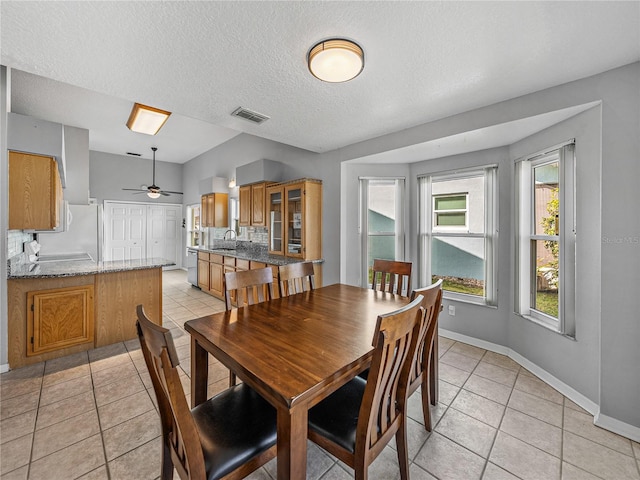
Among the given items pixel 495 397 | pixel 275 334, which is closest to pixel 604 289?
pixel 495 397

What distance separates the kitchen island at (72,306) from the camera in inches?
104

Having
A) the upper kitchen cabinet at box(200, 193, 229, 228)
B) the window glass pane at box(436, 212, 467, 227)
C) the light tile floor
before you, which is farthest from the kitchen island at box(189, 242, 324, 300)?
the light tile floor

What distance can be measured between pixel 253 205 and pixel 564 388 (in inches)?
190

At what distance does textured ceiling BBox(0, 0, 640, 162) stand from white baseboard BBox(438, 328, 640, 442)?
2503 millimetres

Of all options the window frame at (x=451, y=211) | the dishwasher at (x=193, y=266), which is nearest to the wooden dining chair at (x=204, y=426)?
the window frame at (x=451, y=211)

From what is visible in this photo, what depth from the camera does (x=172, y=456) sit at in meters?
1.16

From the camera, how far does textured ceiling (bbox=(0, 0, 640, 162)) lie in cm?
142

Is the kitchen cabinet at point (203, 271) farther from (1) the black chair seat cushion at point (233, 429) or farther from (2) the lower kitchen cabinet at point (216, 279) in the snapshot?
(1) the black chair seat cushion at point (233, 429)

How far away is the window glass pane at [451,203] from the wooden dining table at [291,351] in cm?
189

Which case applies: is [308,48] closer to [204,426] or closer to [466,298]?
[204,426]

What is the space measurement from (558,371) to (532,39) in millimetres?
2643

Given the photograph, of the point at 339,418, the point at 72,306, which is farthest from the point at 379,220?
the point at 72,306

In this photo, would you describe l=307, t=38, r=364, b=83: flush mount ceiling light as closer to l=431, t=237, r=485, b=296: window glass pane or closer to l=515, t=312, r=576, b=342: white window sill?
l=431, t=237, r=485, b=296: window glass pane

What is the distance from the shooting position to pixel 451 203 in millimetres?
3482
